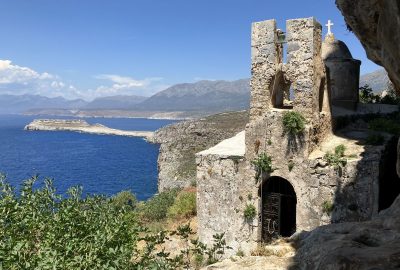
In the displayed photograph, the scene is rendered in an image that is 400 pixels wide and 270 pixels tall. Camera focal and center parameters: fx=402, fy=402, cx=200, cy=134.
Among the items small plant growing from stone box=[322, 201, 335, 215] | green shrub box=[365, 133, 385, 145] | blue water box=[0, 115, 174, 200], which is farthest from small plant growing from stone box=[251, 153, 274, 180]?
blue water box=[0, 115, 174, 200]

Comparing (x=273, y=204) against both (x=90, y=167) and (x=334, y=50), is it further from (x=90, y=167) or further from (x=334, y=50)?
(x=90, y=167)

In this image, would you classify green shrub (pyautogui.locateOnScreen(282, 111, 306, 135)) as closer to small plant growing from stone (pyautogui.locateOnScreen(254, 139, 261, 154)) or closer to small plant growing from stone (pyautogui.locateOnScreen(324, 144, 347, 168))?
small plant growing from stone (pyautogui.locateOnScreen(254, 139, 261, 154))

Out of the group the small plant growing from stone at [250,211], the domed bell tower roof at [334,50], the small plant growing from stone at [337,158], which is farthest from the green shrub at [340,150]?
the domed bell tower roof at [334,50]

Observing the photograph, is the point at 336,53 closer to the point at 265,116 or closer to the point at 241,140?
the point at 241,140

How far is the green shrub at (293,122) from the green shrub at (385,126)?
4.68 metres

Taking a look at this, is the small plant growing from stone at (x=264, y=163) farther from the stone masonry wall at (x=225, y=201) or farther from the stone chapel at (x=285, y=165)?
the stone masonry wall at (x=225, y=201)

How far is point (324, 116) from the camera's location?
17641mm

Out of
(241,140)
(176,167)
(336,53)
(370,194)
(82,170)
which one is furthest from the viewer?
(82,170)

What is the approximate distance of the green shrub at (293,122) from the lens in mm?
16344

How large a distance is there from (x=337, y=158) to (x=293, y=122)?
7.31 feet

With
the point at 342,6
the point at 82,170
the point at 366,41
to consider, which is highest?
the point at 342,6

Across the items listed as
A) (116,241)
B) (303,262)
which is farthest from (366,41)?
(116,241)

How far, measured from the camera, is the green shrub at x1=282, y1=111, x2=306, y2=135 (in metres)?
16.3

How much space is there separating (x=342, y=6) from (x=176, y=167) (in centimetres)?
4560
